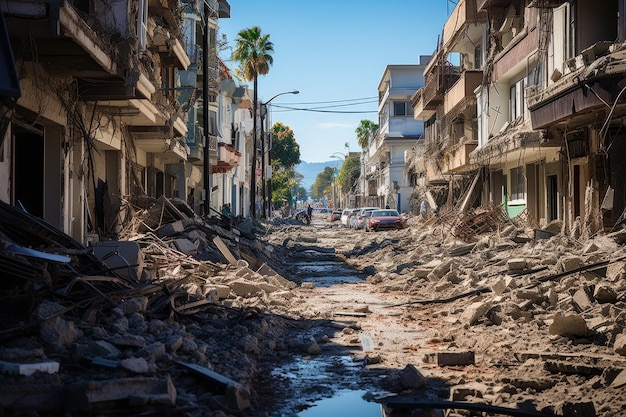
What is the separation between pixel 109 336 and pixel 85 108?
10449mm

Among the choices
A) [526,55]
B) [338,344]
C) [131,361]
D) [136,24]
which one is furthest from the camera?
[526,55]

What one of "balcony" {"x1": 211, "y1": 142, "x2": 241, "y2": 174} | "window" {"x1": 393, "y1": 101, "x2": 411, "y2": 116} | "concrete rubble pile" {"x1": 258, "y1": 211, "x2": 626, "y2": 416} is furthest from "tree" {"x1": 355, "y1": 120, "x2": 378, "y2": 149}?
"concrete rubble pile" {"x1": 258, "y1": 211, "x2": 626, "y2": 416}

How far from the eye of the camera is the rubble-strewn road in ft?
20.1

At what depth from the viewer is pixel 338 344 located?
10.2m

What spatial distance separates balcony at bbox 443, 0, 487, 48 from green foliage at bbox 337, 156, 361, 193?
293 ft

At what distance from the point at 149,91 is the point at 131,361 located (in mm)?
11538

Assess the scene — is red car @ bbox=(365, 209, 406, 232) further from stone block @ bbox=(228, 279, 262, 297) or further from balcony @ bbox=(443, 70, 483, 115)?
stone block @ bbox=(228, 279, 262, 297)

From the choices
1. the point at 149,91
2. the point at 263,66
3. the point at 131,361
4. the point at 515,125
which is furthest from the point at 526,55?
the point at 263,66

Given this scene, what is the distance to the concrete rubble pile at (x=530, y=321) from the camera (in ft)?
23.0

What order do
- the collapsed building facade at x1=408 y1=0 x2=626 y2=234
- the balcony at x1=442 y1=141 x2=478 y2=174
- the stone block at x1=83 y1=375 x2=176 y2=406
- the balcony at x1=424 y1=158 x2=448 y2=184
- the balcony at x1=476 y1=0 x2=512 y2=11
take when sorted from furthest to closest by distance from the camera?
1. the balcony at x1=424 y1=158 x2=448 y2=184
2. the balcony at x1=442 y1=141 x2=478 y2=174
3. the balcony at x1=476 y1=0 x2=512 y2=11
4. the collapsed building facade at x1=408 y1=0 x2=626 y2=234
5. the stone block at x1=83 y1=375 x2=176 y2=406

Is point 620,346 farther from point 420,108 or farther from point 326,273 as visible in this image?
point 420,108

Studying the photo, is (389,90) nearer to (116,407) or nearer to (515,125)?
(515,125)

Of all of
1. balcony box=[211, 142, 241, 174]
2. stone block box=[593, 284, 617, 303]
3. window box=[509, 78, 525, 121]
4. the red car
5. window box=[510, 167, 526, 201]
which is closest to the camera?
stone block box=[593, 284, 617, 303]

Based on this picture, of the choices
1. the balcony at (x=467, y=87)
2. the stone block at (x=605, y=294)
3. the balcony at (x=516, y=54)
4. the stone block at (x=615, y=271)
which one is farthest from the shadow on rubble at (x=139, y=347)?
the balcony at (x=467, y=87)
